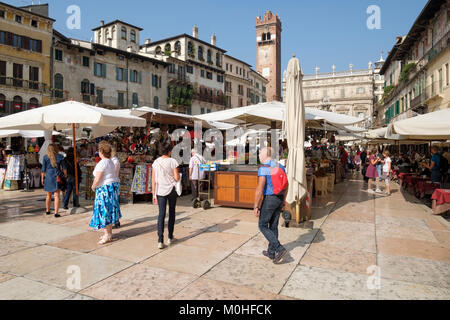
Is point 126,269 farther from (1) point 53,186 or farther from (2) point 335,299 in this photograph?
(1) point 53,186

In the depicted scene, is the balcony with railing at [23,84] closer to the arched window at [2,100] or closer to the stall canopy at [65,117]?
the arched window at [2,100]

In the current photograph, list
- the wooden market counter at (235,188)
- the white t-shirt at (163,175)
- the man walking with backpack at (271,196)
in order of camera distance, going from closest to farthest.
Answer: the man walking with backpack at (271,196) < the white t-shirt at (163,175) < the wooden market counter at (235,188)

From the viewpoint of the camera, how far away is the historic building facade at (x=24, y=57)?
23.7 metres

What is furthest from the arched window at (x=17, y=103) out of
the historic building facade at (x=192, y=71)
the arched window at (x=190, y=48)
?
the arched window at (x=190, y=48)

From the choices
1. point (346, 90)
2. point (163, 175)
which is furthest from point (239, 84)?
point (163, 175)

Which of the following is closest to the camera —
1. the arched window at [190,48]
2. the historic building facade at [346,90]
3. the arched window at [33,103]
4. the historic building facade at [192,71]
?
the arched window at [33,103]

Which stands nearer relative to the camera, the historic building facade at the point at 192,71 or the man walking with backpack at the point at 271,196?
the man walking with backpack at the point at 271,196

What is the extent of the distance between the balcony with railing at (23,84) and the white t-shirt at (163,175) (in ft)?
82.5

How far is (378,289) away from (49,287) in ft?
11.7

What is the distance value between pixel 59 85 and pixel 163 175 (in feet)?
88.2

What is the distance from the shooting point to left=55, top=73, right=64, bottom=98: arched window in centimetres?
2673

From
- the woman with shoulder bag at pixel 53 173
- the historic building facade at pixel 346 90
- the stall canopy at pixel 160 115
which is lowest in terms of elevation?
the woman with shoulder bag at pixel 53 173
